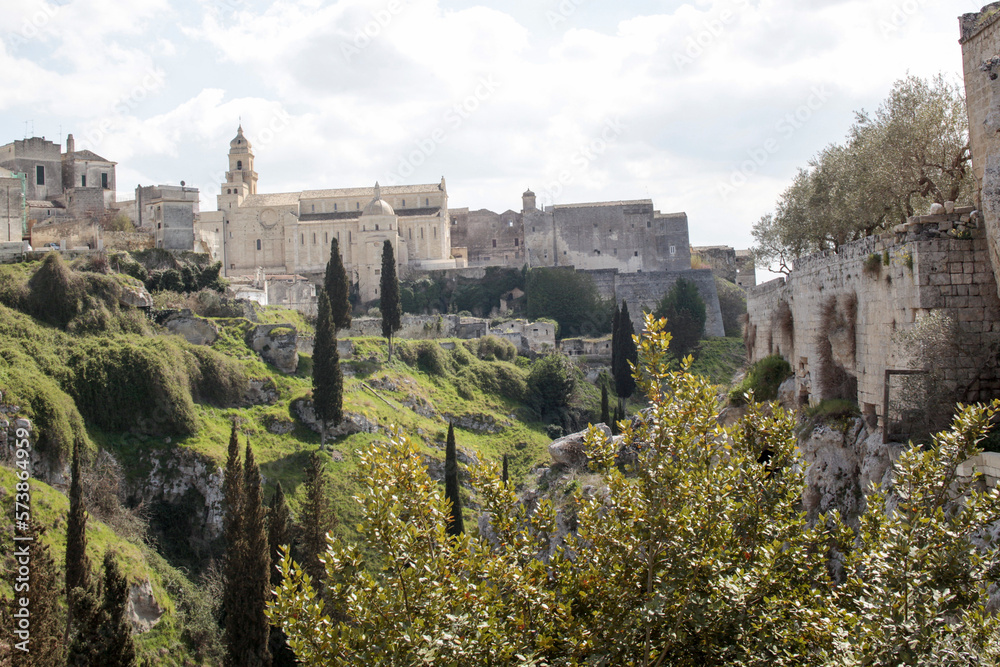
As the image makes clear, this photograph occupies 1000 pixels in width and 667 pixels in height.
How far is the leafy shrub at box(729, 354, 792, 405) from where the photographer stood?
647 inches

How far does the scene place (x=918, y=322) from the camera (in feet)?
31.7

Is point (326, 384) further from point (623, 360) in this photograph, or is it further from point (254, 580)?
point (623, 360)

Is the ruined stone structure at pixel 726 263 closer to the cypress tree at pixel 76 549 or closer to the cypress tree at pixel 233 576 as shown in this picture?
the cypress tree at pixel 233 576

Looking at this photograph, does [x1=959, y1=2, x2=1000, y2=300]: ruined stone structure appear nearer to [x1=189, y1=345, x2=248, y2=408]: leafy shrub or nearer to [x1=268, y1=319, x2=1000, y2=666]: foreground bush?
[x1=268, y1=319, x2=1000, y2=666]: foreground bush

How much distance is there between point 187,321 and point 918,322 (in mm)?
29083

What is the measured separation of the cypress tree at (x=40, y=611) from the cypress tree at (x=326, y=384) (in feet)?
43.5

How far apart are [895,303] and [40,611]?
15828mm

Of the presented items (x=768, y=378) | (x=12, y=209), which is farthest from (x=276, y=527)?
(x=12, y=209)

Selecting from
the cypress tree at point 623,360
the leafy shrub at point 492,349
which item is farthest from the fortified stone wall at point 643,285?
the leafy shrub at point 492,349

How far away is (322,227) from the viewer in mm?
59375

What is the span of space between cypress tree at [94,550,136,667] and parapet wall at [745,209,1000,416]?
13883mm

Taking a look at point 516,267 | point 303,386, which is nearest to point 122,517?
point 303,386

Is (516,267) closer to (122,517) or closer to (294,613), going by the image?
(122,517)

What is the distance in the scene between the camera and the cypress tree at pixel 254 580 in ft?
64.3
